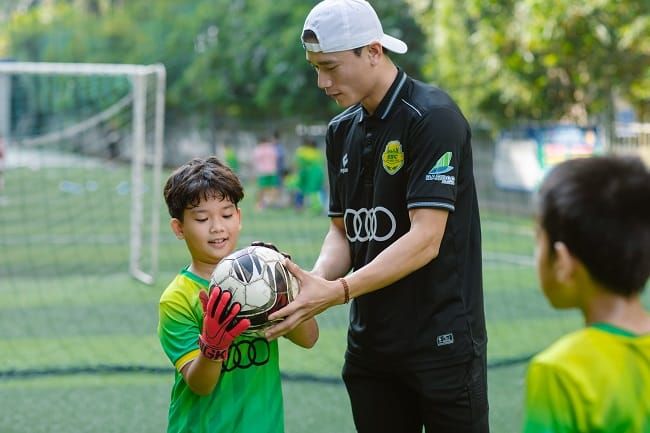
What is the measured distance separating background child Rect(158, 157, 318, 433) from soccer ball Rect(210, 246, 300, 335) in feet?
0.38

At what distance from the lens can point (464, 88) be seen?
77.7 feet

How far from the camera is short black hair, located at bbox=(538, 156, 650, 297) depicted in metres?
2.22

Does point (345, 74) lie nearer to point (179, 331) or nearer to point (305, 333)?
point (305, 333)

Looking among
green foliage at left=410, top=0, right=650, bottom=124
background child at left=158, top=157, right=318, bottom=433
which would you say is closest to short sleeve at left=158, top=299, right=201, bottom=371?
background child at left=158, top=157, right=318, bottom=433

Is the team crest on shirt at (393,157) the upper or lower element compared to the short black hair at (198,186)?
upper

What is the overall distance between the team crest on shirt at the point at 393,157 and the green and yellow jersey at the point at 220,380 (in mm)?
712

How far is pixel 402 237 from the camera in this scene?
3375mm

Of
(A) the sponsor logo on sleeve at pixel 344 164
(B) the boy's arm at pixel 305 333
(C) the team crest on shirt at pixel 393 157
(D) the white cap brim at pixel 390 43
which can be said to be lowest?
(B) the boy's arm at pixel 305 333

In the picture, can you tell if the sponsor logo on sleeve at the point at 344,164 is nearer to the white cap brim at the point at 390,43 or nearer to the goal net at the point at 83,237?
the white cap brim at the point at 390,43

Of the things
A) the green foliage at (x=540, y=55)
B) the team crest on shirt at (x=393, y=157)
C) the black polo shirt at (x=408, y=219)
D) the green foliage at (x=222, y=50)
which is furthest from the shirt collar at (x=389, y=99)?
the green foliage at (x=222, y=50)

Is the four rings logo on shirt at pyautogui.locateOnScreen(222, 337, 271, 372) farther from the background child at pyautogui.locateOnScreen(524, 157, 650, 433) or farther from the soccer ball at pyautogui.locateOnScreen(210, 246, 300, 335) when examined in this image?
the background child at pyautogui.locateOnScreen(524, 157, 650, 433)

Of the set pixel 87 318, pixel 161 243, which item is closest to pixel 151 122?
pixel 161 243

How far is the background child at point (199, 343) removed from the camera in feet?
11.0

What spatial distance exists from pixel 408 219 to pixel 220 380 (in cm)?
82
